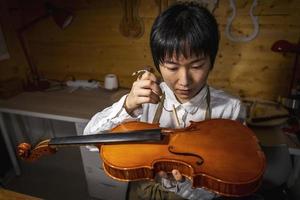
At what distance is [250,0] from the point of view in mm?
1442

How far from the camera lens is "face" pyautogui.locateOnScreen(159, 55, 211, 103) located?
0.77m

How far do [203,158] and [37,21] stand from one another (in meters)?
1.88

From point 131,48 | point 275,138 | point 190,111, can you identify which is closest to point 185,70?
point 190,111

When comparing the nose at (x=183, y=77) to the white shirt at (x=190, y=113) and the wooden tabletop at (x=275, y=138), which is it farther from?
the wooden tabletop at (x=275, y=138)

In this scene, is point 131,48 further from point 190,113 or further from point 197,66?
point 197,66

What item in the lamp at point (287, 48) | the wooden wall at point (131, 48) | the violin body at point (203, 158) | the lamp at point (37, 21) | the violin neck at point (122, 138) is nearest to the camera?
the violin body at point (203, 158)

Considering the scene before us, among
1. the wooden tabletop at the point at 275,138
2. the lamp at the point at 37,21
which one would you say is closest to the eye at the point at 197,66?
the wooden tabletop at the point at 275,138

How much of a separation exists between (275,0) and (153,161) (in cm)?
129

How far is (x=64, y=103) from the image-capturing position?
1745mm

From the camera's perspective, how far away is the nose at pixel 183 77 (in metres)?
0.77

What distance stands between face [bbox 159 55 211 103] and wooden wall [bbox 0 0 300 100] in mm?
900

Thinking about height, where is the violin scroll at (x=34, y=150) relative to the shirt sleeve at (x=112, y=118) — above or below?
below

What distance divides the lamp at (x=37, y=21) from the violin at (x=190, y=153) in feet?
4.40

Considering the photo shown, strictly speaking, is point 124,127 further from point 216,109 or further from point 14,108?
point 14,108
